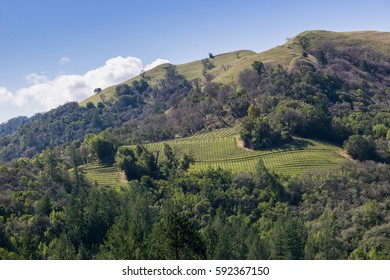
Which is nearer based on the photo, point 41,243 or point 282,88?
point 41,243

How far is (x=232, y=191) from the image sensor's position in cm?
7794

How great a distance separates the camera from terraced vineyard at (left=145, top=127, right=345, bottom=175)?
89.2 metres

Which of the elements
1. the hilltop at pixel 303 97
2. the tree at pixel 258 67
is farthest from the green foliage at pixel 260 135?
the tree at pixel 258 67

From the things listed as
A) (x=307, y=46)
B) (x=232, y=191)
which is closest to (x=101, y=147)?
(x=232, y=191)

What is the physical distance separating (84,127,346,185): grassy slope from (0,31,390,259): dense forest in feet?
11.0

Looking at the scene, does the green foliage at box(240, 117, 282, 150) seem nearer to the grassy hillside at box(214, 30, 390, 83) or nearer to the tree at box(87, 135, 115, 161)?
the tree at box(87, 135, 115, 161)

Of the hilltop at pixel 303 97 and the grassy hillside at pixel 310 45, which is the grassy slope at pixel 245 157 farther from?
the grassy hillside at pixel 310 45

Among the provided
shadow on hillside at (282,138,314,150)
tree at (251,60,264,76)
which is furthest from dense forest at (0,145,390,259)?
tree at (251,60,264,76)

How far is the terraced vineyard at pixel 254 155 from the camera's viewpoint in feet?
293

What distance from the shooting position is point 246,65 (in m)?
154

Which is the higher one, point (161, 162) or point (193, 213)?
point (161, 162)
